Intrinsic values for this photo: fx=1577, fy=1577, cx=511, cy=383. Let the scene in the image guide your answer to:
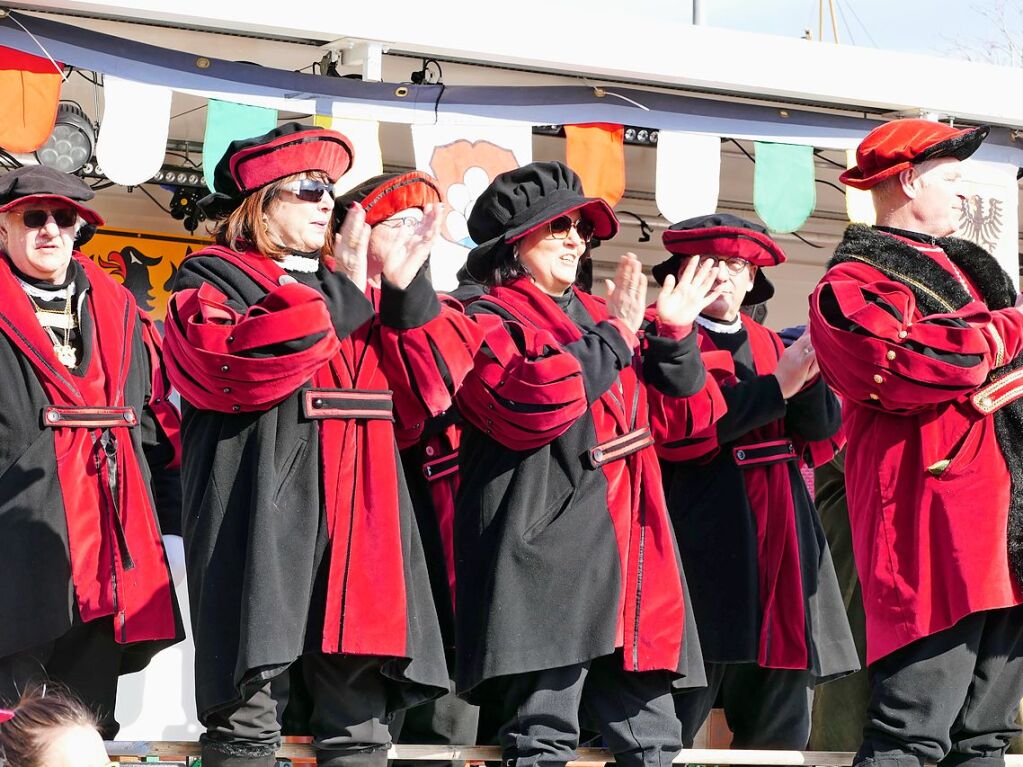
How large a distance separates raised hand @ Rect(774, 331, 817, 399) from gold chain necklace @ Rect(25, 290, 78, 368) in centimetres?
190

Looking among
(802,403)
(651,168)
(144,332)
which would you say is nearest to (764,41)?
(651,168)

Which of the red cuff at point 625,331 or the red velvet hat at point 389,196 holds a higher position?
the red velvet hat at point 389,196

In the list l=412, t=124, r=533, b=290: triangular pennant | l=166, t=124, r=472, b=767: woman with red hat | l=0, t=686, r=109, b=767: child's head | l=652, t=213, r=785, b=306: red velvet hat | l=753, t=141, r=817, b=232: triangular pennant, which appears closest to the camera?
l=0, t=686, r=109, b=767: child's head

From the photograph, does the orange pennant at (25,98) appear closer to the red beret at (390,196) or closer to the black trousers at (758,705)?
the red beret at (390,196)

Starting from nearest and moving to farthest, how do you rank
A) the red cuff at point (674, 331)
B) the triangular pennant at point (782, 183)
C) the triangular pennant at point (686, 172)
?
the red cuff at point (674, 331) < the triangular pennant at point (686, 172) < the triangular pennant at point (782, 183)

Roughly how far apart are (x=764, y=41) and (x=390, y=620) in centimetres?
371

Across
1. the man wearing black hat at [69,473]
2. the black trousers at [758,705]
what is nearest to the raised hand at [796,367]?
the black trousers at [758,705]

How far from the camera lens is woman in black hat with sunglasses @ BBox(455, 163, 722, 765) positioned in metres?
3.71

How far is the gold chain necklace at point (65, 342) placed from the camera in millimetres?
4180

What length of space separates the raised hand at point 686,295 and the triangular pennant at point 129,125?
2.26m

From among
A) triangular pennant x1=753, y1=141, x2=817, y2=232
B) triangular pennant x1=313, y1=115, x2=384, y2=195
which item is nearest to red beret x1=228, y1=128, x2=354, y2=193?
triangular pennant x1=313, y1=115, x2=384, y2=195

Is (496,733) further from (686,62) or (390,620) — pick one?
(686,62)

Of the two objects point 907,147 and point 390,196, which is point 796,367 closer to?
point 907,147

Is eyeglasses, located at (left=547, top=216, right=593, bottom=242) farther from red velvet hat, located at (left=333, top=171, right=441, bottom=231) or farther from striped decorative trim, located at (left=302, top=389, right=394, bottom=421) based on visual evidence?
striped decorative trim, located at (left=302, top=389, right=394, bottom=421)
